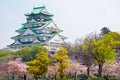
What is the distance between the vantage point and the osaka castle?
92875 millimetres

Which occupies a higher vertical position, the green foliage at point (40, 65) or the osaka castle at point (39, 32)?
the osaka castle at point (39, 32)

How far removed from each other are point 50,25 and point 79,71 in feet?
133

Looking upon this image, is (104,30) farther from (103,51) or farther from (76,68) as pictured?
(103,51)

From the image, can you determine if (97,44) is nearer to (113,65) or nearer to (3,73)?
(113,65)

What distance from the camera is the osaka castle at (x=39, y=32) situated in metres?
92.9

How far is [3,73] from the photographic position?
194ft

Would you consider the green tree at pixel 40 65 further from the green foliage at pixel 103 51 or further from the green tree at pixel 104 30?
the green tree at pixel 104 30

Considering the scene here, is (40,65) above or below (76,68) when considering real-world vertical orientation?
below

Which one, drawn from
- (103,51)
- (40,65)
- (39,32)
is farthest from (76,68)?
(39,32)

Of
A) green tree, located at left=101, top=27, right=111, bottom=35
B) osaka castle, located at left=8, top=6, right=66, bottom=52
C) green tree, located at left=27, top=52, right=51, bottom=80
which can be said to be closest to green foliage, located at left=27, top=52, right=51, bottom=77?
green tree, located at left=27, top=52, right=51, bottom=80

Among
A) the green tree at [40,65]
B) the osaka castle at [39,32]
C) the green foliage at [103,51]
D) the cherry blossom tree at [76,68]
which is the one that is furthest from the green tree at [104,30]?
the green tree at [40,65]

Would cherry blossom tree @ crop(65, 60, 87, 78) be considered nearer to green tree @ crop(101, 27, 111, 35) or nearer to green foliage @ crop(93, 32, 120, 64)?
green foliage @ crop(93, 32, 120, 64)

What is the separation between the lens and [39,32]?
317 ft

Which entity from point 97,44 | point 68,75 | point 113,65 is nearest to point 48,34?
point 68,75
